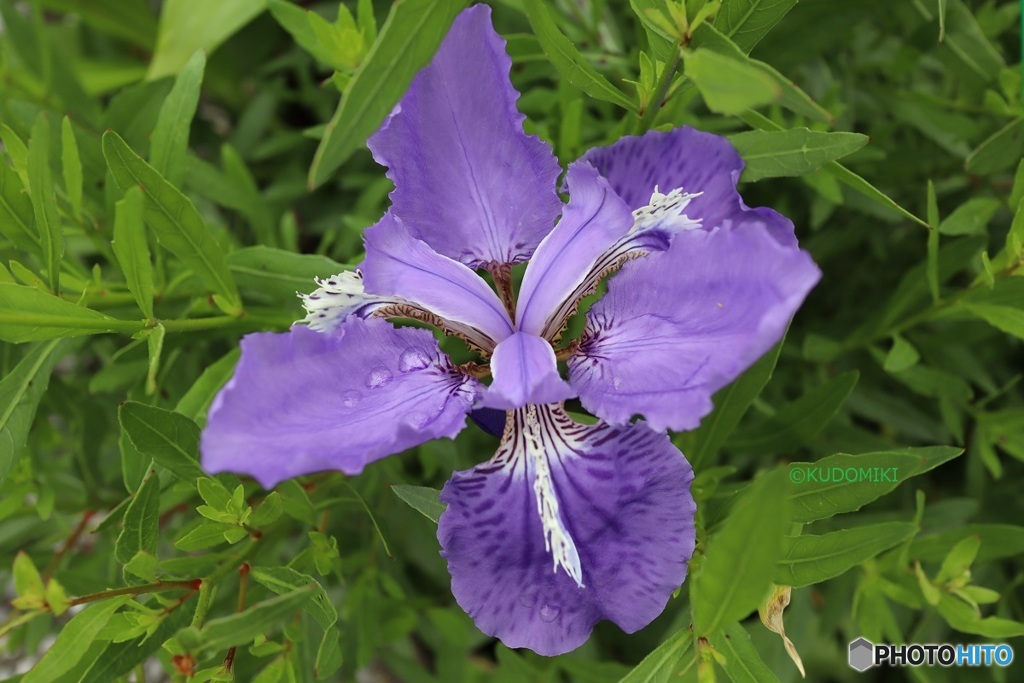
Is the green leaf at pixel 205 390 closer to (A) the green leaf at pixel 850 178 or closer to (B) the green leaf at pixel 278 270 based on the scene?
(B) the green leaf at pixel 278 270

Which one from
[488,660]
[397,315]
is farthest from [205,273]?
[488,660]

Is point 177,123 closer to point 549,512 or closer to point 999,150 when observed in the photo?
point 549,512

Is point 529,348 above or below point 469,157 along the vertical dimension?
below

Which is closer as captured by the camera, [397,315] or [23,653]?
[397,315]

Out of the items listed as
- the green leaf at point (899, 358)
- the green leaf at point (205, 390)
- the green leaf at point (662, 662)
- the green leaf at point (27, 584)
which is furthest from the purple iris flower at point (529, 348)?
the green leaf at point (899, 358)

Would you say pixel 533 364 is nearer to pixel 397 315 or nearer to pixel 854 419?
pixel 397 315

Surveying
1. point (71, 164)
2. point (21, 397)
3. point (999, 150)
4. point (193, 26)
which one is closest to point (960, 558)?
point (999, 150)
